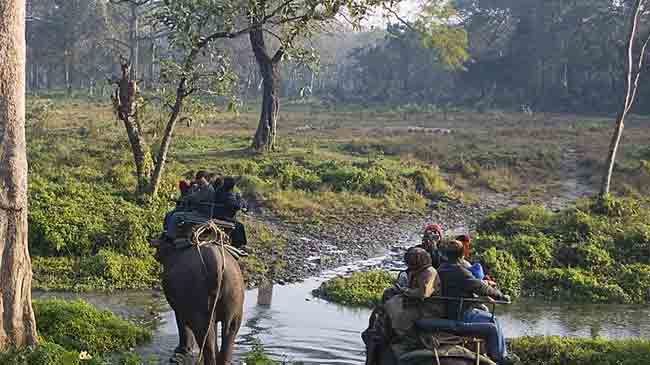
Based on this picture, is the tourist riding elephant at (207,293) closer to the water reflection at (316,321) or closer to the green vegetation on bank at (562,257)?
the water reflection at (316,321)

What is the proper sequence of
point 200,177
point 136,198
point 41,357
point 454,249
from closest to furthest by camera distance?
point 454,249, point 41,357, point 200,177, point 136,198

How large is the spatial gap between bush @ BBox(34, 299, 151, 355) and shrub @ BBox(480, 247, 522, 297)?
700cm

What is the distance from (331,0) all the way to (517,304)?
8286 mm

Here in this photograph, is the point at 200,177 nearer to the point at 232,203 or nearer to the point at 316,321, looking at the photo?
the point at 232,203

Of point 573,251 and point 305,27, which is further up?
point 305,27

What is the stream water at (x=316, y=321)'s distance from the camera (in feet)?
34.4

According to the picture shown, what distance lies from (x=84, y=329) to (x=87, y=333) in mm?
63

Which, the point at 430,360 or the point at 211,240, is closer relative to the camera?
the point at 430,360

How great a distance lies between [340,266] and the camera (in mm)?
16828

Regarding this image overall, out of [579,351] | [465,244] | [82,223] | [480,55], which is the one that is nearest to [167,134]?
[82,223]

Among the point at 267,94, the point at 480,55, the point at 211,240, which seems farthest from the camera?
the point at 480,55

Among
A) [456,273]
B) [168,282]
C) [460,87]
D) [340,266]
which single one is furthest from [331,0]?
[460,87]

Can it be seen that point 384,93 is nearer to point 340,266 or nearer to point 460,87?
point 460,87

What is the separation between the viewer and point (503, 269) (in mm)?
15328
